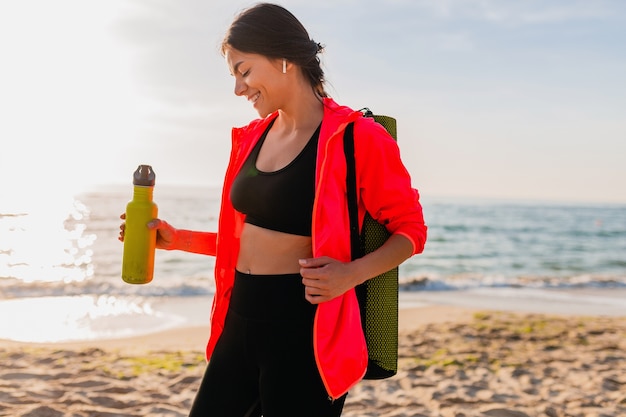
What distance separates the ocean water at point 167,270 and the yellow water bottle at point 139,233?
21.2 ft

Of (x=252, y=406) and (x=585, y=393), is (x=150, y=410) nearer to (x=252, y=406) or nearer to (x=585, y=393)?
(x=252, y=406)

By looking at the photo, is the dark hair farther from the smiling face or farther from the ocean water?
the ocean water

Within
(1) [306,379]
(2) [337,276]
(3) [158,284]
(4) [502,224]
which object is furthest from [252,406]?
(4) [502,224]

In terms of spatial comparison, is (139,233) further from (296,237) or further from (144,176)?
(296,237)

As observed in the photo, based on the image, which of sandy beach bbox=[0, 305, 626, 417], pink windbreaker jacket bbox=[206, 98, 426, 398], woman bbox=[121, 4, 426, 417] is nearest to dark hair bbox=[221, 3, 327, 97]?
woman bbox=[121, 4, 426, 417]

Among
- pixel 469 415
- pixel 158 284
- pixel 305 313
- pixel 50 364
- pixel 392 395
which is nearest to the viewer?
pixel 305 313

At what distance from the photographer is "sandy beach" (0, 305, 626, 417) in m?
5.12

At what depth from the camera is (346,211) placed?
215 cm

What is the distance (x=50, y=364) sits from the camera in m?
6.21

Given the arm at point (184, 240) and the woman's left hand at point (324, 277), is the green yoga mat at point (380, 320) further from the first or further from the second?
the arm at point (184, 240)

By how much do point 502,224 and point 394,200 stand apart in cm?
3972

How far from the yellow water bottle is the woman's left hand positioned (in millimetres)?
775

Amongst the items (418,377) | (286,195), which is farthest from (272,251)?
(418,377)

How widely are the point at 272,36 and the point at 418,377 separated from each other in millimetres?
4556
